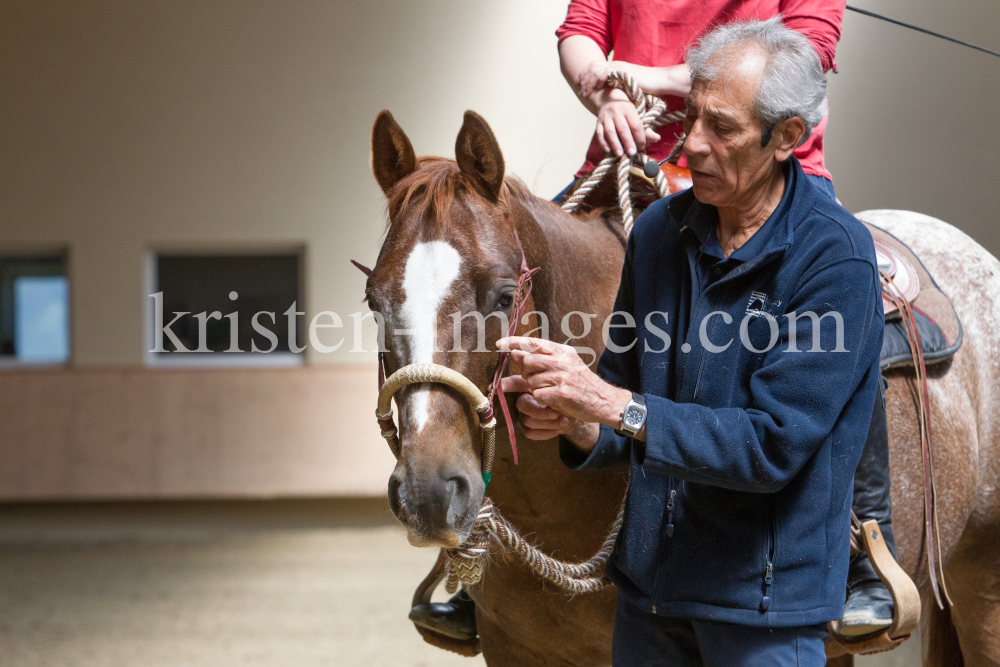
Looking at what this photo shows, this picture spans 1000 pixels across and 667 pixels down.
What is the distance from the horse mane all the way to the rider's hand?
0.52 meters

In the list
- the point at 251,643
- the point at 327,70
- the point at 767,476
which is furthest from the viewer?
the point at 327,70

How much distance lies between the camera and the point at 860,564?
5.52 ft

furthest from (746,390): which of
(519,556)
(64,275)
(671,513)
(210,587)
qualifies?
(64,275)

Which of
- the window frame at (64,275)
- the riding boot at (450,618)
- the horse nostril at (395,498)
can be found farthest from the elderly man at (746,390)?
the window frame at (64,275)

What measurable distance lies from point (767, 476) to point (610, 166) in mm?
992

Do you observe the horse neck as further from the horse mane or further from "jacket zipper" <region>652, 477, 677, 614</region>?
"jacket zipper" <region>652, 477, 677, 614</region>

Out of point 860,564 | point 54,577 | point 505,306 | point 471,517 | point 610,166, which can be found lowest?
point 54,577

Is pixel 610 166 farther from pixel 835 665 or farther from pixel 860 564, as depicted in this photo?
pixel 835 665

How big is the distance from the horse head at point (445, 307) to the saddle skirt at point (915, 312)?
40.1 inches

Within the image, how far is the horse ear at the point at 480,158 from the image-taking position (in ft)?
4.42

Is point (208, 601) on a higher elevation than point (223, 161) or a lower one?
lower

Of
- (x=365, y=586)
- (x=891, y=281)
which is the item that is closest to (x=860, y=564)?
(x=891, y=281)

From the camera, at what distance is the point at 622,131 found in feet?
6.06

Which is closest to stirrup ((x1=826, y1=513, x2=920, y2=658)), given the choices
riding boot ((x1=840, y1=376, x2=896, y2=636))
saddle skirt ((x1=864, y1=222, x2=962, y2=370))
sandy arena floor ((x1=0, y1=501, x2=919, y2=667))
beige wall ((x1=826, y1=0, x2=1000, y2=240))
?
riding boot ((x1=840, y1=376, x2=896, y2=636))
